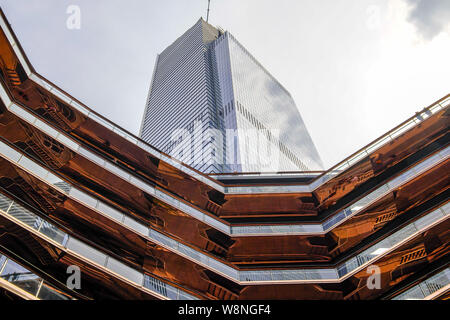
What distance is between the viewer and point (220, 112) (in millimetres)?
90750

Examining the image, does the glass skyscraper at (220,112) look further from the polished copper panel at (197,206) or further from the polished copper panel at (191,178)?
the polished copper panel at (197,206)

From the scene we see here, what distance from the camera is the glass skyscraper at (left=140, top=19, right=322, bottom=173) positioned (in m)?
80.9

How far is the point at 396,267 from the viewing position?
66.8ft

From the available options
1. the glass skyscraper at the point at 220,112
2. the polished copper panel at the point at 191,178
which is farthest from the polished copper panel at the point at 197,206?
the glass skyscraper at the point at 220,112

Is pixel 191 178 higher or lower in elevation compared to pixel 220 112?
lower

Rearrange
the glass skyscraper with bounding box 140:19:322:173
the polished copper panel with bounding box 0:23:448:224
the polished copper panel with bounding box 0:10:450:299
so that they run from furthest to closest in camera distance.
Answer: the glass skyscraper with bounding box 140:19:322:173
the polished copper panel with bounding box 0:23:448:224
the polished copper panel with bounding box 0:10:450:299

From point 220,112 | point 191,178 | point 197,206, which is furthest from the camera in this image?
point 220,112

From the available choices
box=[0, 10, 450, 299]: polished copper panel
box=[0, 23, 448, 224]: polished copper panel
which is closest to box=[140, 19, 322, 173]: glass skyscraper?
box=[0, 23, 448, 224]: polished copper panel

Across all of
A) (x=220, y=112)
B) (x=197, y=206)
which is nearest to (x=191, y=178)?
(x=197, y=206)

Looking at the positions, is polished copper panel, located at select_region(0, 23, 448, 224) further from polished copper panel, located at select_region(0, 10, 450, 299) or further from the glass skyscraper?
the glass skyscraper

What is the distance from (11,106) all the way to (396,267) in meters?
25.4

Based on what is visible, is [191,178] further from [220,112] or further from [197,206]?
[220,112]

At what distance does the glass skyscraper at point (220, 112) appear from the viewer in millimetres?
80875
